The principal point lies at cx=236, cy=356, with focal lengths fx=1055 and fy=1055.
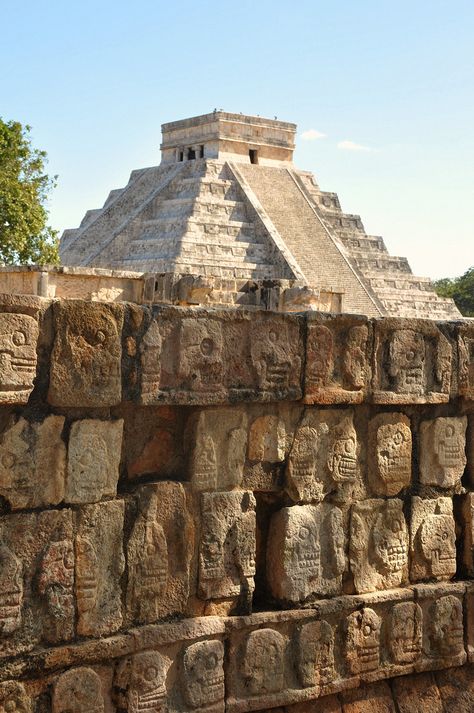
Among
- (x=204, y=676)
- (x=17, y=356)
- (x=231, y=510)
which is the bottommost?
(x=204, y=676)

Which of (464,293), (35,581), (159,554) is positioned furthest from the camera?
(464,293)

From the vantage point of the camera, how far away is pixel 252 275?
34.2 metres

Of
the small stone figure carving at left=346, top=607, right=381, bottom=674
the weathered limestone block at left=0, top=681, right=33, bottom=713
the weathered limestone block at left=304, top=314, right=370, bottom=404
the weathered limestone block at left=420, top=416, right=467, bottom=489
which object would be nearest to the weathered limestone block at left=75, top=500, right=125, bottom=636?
the weathered limestone block at left=0, top=681, right=33, bottom=713

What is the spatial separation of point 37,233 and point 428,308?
18.5 metres

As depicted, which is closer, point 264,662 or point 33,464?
point 33,464

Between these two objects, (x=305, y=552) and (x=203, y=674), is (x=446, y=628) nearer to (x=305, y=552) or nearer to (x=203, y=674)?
(x=305, y=552)

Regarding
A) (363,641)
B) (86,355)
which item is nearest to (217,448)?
(86,355)

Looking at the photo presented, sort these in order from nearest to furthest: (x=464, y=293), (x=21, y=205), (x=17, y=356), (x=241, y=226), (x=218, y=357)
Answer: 1. (x=17, y=356)
2. (x=218, y=357)
3. (x=21, y=205)
4. (x=241, y=226)
5. (x=464, y=293)

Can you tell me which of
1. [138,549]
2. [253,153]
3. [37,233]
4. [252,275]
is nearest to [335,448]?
[138,549]

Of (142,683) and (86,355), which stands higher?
(86,355)

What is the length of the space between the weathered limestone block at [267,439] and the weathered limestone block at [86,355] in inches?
25.4

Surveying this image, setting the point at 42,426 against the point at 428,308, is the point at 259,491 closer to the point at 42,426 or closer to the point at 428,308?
the point at 42,426

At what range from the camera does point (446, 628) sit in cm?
444

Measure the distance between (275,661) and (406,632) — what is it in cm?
67
